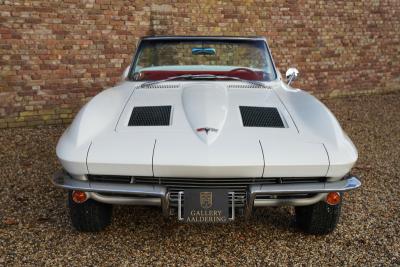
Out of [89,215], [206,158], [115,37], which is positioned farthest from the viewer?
[115,37]

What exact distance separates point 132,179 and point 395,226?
2.00m

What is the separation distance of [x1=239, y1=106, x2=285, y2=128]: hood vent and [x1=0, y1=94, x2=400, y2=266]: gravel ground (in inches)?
31.3

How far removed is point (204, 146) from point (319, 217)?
0.96 metres

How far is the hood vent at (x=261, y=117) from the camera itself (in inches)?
104

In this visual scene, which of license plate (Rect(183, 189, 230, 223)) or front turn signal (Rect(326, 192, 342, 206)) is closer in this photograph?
license plate (Rect(183, 189, 230, 223))

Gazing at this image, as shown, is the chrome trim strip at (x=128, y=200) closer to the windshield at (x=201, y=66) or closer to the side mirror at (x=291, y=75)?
the windshield at (x=201, y=66)

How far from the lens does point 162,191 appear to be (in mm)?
2340

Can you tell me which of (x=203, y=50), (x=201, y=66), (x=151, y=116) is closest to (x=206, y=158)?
(x=151, y=116)

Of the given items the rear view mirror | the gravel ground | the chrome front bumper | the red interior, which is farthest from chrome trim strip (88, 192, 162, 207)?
the rear view mirror

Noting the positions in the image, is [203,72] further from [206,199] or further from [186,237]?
[206,199]

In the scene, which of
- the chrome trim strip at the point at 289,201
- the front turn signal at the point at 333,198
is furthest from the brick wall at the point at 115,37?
the front turn signal at the point at 333,198

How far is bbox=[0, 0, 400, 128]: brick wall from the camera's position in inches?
234

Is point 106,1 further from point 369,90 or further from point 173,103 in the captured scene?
point 369,90

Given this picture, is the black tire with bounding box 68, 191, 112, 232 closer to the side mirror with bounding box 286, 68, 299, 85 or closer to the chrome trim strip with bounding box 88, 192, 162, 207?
the chrome trim strip with bounding box 88, 192, 162, 207
